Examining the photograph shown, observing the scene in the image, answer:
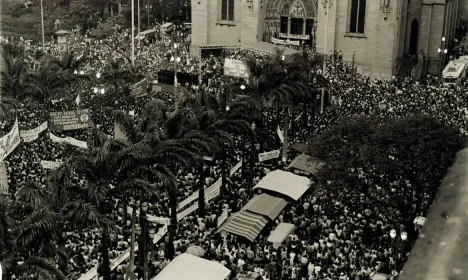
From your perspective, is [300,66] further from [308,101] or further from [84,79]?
[84,79]

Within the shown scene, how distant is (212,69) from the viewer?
52.6 m

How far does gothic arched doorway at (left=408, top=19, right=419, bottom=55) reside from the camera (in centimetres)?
6075

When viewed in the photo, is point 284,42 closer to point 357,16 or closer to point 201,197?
point 357,16

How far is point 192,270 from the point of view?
20.9 meters

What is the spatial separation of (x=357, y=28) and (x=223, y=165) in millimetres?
31671

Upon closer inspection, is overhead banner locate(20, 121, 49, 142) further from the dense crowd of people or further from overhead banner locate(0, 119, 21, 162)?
overhead banner locate(0, 119, 21, 162)

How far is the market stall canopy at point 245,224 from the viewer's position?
2481 cm

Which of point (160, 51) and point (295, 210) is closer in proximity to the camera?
point (295, 210)

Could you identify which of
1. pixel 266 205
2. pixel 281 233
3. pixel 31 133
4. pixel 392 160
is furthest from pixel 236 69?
pixel 281 233

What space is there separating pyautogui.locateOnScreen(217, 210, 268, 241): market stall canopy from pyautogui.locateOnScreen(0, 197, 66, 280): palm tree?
328 inches

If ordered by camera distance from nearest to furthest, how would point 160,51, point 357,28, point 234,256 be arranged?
point 234,256, point 357,28, point 160,51

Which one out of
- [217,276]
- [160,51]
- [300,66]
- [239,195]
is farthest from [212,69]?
[217,276]

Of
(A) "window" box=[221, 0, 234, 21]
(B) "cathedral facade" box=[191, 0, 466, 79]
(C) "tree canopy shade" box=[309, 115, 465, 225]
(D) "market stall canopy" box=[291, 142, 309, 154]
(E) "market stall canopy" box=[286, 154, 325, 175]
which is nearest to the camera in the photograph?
(C) "tree canopy shade" box=[309, 115, 465, 225]

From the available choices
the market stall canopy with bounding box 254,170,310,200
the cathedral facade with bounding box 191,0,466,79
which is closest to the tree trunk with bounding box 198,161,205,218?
the market stall canopy with bounding box 254,170,310,200
